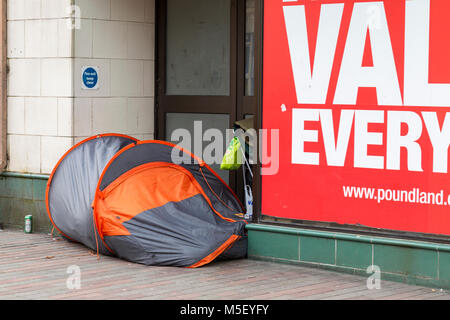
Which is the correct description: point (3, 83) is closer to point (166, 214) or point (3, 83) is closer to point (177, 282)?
point (166, 214)

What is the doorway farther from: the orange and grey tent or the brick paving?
the brick paving

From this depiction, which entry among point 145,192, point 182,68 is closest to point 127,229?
point 145,192

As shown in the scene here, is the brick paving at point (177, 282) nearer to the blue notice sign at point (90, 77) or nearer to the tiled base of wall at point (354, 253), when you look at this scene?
the tiled base of wall at point (354, 253)

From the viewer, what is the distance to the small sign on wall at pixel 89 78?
8906 millimetres

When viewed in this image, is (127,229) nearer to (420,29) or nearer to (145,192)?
(145,192)

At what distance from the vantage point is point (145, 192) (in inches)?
307

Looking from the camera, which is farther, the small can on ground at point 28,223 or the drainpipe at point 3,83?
the drainpipe at point 3,83

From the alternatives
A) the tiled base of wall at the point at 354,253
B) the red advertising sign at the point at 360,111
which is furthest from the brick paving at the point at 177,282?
the red advertising sign at the point at 360,111

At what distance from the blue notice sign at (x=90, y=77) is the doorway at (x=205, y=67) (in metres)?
0.86

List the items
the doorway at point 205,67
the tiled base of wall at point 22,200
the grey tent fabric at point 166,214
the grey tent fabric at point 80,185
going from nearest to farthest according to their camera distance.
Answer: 1. the grey tent fabric at point 166,214
2. the grey tent fabric at point 80,185
3. the doorway at point 205,67
4. the tiled base of wall at point 22,200

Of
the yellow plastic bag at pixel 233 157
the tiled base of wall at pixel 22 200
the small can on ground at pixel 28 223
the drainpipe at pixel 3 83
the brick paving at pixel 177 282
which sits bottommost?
the brick paving at pixel 177 282

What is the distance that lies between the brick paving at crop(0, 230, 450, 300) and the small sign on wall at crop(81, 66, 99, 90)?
1955 millimetres

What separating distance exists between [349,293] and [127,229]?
2148 millimetres

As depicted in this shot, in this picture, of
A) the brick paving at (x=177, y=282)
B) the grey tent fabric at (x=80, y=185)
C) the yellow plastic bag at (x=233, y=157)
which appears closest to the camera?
the brick paving at (x=177, y=282)
